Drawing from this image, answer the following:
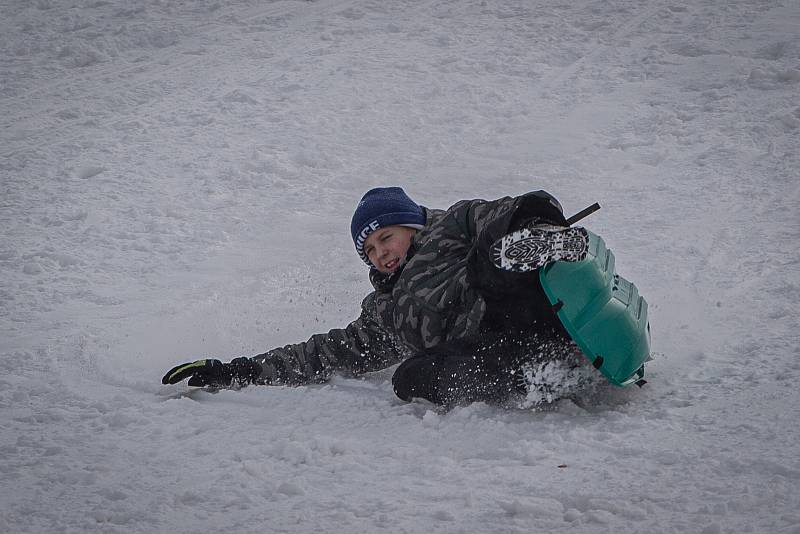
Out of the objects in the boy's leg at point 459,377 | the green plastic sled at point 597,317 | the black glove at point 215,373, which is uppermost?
the green plastic sled at point 597,317

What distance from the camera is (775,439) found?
228 centimetres

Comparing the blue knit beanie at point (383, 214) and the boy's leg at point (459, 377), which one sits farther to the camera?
the blue knit beanie at point (383, 214)

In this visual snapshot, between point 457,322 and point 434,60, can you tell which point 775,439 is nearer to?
point 457,322

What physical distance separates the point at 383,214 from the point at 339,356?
0.62m

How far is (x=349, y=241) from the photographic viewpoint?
4824 mm

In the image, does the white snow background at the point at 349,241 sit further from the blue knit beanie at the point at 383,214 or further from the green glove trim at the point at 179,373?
the blue knit beanie at the point at 383,214

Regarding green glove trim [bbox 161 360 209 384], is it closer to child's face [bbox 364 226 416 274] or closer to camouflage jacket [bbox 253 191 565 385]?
camouflage jacket [bbox 253 191 565 385]

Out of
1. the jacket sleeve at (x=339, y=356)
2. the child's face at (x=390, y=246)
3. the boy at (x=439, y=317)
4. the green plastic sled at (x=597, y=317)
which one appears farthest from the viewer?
the jacket sleeve at (x=339, y=356)

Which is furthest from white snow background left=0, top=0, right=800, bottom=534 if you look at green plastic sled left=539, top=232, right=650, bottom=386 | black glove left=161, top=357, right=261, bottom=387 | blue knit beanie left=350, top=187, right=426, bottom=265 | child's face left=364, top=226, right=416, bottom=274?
blue knit beanie left=350, top=187, right=426, bottom=265

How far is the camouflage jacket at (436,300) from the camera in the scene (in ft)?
9.02

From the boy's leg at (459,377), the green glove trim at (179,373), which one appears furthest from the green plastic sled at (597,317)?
the green glove trim at (179,373)

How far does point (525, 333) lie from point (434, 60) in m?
4.65

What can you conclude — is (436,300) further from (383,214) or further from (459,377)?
(383,214)

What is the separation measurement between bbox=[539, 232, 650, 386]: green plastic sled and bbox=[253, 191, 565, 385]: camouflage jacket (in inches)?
4.8
